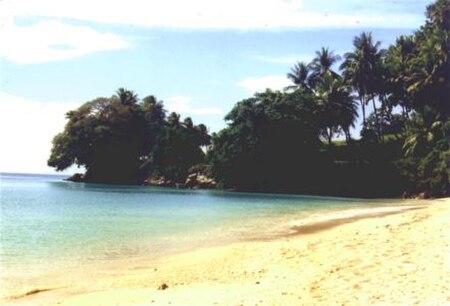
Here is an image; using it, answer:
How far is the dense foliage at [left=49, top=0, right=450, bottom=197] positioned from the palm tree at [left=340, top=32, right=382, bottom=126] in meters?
0.14

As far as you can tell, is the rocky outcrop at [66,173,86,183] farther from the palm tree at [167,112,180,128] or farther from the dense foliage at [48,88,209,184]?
the palm tree at [167,112,180,128]

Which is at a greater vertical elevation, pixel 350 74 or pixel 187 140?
pixel 350 74

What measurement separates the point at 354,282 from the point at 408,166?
1945 inches

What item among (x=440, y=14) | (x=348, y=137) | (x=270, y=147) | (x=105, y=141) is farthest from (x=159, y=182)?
(x=440, y=14)

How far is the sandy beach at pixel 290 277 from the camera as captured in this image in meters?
8.04

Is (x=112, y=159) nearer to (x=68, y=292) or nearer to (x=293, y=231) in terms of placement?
(x=293, y=231)

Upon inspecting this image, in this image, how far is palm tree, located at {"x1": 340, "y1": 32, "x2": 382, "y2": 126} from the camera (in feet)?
216

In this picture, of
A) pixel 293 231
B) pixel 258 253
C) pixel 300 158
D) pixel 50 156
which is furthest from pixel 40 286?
pixel 50 156

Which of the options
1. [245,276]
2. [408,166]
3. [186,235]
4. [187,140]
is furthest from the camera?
[187,140]

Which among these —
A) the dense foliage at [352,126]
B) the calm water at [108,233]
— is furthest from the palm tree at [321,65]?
the calm water at [108,233]

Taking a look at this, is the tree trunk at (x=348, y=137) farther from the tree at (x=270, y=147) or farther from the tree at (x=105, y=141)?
the tree at (x=105, y=141)

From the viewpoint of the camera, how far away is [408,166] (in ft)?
179

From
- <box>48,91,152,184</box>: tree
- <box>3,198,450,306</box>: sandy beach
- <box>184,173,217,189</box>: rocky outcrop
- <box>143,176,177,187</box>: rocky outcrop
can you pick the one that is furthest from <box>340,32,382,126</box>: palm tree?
<box>3,198,450,306</box>: sandy beach

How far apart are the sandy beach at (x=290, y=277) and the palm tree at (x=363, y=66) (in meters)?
53.8
